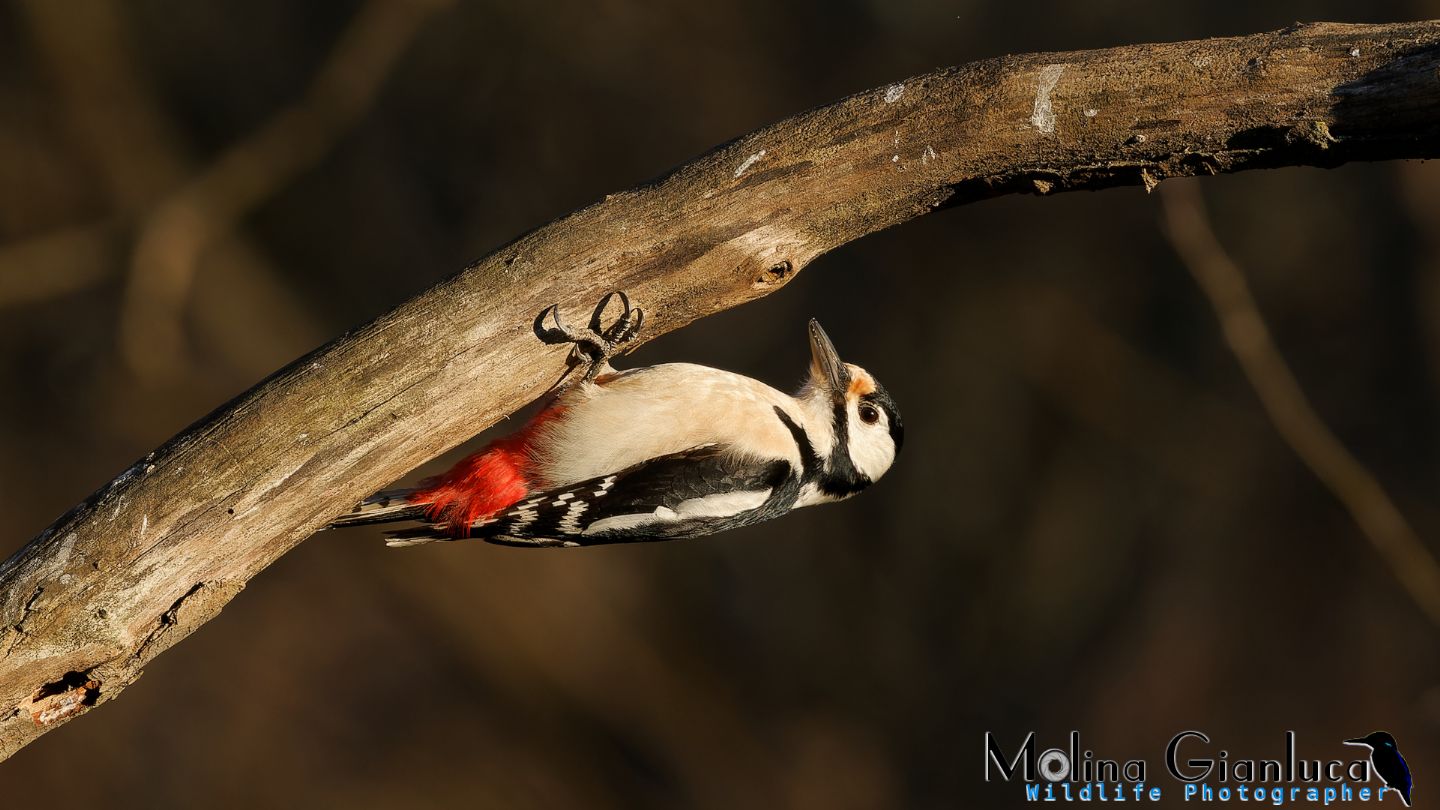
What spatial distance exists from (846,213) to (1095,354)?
13.6 feet

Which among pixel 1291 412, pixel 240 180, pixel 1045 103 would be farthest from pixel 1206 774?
pixel 240 180

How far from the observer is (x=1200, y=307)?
5.93m

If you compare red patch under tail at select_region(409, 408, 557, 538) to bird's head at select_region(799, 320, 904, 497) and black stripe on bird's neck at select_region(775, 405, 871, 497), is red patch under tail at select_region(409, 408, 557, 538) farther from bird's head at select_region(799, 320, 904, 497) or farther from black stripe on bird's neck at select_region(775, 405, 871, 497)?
bird's head at select_region(799, 320, 904, 497)

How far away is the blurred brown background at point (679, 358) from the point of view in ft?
19.2

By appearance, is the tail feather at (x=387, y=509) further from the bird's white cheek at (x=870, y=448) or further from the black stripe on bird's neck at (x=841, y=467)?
the bird's white cheek at (x=870, y=448)

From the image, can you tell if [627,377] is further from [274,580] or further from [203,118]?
[203,118]

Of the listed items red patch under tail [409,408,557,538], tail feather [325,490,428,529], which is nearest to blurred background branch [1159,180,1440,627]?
red patch under tail [409,408,557,538]

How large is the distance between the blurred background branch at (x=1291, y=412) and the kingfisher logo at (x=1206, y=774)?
2.53 feet

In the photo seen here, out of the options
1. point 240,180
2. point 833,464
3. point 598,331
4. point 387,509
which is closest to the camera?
point 598,331

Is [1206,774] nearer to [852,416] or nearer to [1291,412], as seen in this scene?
[1291,412]

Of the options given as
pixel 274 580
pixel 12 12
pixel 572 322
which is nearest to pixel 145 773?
pixel 274 580

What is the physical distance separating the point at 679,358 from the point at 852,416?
124 inches

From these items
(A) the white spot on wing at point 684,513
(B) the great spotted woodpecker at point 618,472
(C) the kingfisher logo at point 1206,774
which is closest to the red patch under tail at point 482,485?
(B) the great spotted woodpecker at point 618,472

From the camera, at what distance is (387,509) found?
9.47 ft
